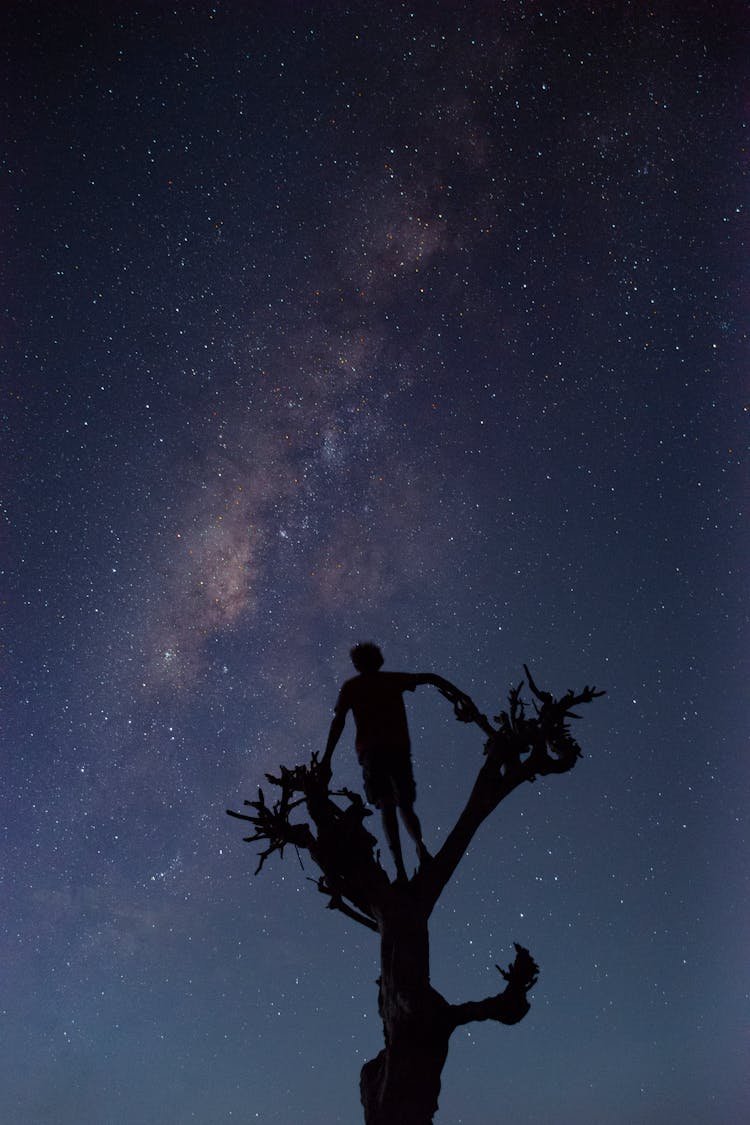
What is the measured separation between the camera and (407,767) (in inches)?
262

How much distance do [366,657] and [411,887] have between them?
2.15m

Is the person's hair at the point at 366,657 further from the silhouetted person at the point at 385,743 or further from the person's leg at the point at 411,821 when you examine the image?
the person's leg at the point at 411,821

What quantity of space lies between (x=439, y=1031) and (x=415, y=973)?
42cm

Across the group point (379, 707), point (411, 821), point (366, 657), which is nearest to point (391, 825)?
point (411, 821)

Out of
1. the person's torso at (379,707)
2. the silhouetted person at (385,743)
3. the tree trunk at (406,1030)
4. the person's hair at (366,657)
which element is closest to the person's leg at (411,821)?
the silhouetted person at (385,743)

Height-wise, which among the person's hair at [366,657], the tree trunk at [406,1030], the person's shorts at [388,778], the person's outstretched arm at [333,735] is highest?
the person's hair at [366,657]

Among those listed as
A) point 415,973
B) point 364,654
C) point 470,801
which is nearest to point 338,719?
point 364,654

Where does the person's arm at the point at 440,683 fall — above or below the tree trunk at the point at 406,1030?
above

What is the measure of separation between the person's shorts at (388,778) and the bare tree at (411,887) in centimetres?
19

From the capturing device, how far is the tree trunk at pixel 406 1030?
17.2ft

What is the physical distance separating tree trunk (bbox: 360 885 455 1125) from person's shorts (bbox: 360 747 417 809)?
0.95m

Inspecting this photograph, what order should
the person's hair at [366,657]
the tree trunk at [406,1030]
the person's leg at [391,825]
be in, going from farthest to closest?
the person's hair at [366,657]
the person's leg at [391,825]
the tree trunk at [406,1030]

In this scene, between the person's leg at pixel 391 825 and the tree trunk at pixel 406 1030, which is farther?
the person's leg at pixel 391 825

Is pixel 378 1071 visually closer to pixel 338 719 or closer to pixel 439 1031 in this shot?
pixel 439 1031
